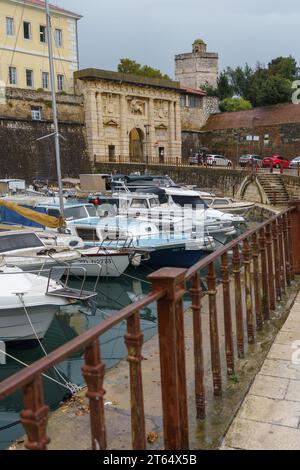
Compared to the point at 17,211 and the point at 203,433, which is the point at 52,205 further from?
the point at 203,433

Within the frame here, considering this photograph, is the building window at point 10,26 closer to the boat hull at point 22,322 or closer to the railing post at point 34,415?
the boat hull at point 22,322

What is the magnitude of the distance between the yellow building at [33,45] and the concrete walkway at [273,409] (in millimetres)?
40487

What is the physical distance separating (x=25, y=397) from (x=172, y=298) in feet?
3.44

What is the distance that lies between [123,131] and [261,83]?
21003 millimetres

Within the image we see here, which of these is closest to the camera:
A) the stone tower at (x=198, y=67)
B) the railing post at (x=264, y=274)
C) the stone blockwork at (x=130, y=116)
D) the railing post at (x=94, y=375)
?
the railing post at (x=94, y=375)

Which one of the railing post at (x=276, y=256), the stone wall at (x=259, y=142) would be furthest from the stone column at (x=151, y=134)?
the railing post at (x=276, y=256)

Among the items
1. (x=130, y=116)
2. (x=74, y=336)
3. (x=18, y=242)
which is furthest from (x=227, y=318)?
(x=130, y=116)

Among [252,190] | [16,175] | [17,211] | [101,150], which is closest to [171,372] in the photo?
[17,211]

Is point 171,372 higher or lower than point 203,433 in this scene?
higher

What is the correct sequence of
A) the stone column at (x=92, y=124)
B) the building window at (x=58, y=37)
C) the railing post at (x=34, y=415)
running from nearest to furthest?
the railing post at (x=34, y=415)
the stone column at (x=92, y=124)
the building window at (x=58, y=37)

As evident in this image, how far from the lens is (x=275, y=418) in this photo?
3.11 meters

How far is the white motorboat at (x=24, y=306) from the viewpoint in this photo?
9.22 meters

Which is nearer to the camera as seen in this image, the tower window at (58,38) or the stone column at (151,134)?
the tower window at (58,38)

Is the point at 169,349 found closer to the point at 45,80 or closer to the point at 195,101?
the point at 45,80
